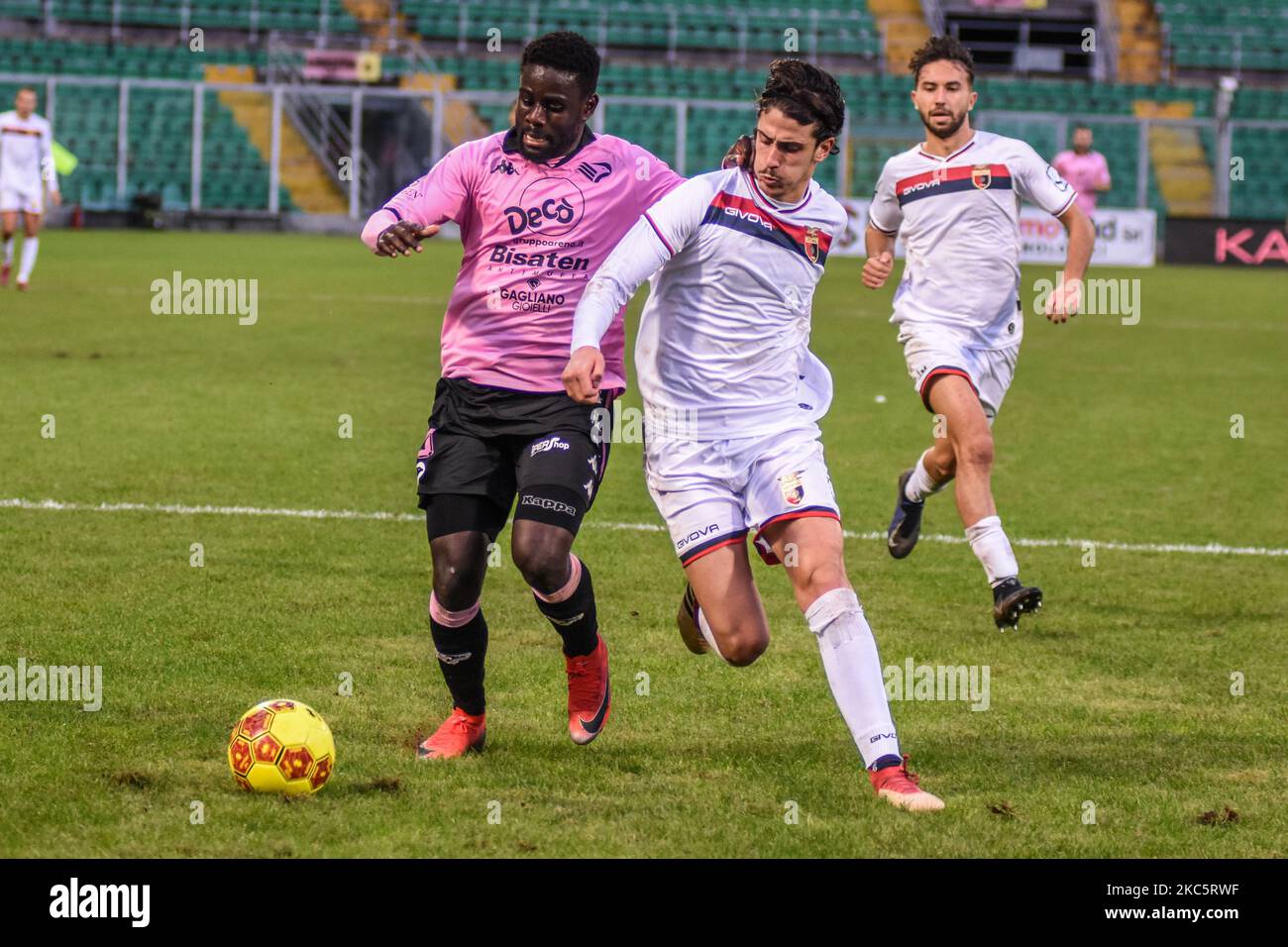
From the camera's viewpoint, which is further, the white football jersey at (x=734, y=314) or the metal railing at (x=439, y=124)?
the metal railing at (x=439, y=124)

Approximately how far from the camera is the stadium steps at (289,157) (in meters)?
35.4

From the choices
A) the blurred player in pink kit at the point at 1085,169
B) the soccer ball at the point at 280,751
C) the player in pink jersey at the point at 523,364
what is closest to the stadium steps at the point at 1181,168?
the blurred player in pink kit at the point at 1085,169

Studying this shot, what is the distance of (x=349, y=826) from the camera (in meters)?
4.57

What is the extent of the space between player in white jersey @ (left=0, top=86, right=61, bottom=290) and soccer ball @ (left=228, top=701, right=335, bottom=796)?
1740 cm

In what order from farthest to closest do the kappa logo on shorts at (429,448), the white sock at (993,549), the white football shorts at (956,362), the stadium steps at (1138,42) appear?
1. the stadium steps at (1138,42)
2. the white football shorts at (956,362)
3. the white sock at (993,549)
4. the kappa logo on shorts at (429,448)

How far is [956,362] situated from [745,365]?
2646 mm

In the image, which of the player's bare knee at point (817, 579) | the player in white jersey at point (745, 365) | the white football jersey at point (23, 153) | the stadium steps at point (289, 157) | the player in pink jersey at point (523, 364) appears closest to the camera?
the player's bare knee at point (817, 579)

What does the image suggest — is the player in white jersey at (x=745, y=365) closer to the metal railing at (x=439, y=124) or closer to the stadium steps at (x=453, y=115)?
the metal railing at (x=439, y=124)

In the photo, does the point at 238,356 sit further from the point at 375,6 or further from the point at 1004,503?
the point at 375,6

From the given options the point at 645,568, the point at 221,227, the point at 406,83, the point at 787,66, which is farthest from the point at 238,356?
the point at 406,83

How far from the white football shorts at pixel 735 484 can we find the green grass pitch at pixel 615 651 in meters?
0.66

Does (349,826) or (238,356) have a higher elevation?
(349,826)

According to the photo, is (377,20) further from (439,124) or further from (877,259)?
(877,259)
